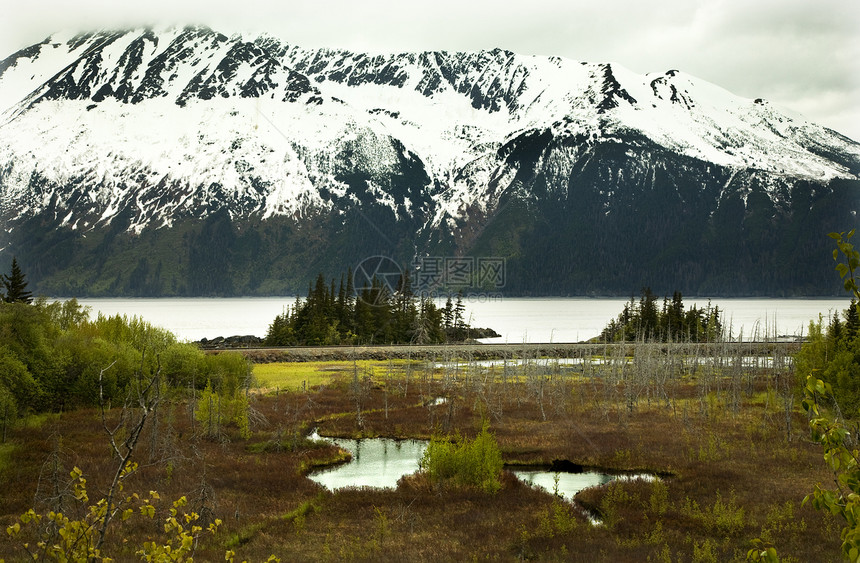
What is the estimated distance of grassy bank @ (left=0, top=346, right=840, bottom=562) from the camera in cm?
2203

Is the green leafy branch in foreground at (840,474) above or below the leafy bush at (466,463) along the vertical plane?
Answer: above

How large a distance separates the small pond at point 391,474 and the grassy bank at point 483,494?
1.22 m

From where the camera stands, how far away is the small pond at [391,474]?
32594 millimetres

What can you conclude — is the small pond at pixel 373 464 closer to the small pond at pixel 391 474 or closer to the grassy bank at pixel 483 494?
the small pond at pixel 391 474

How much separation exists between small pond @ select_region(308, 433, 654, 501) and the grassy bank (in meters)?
1.22

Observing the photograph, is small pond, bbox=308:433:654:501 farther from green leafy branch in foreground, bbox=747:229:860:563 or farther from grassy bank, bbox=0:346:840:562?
green leafy branch in foreground, bbox=747:229:860:563

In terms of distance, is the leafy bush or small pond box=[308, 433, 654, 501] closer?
the leafy bush

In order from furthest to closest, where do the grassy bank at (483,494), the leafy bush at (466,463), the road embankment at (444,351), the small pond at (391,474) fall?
the road embankment at (444,351) < the small pond at (391,474) < the leafy bush at (466,463) < the grassy bank at (483,494)

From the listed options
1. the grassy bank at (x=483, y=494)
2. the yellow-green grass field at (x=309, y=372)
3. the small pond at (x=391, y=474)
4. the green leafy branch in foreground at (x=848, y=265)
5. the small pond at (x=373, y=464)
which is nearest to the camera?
the green leafy branch in foreground at (x=848, y=265)

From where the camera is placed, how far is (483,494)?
2905cm

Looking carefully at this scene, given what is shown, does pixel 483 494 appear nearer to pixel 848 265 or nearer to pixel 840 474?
pixel 840 474

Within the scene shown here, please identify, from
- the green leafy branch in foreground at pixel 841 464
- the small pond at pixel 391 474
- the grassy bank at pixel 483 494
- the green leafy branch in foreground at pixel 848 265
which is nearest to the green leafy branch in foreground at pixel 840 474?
the green leafy branch in foreground at pixel 841 464

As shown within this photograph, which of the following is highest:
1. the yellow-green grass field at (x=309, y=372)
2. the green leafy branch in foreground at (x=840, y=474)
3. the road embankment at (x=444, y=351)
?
the green leafy branch in foreground at (x=840, y=474)

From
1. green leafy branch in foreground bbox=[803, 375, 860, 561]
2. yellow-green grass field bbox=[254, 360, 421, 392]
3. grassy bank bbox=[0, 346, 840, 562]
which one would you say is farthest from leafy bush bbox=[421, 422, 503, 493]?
yellow-green grass field bbox=[254, 360, 421, 392]
